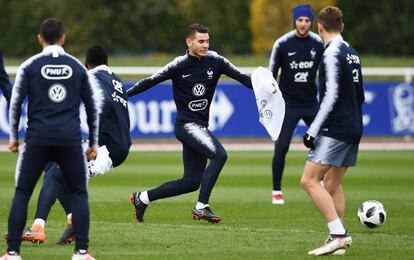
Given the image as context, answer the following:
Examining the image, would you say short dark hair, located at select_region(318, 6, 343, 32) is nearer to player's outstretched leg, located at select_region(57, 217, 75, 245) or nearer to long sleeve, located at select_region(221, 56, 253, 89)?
long sleeve, located at select_region(221, 56, 253, 89)

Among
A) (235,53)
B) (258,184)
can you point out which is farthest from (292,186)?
(235,53)

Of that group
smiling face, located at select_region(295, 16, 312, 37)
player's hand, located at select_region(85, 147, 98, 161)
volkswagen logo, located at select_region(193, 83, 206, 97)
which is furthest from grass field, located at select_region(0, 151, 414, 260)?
smiling face, located at select_region(295, 16, 312, 37)

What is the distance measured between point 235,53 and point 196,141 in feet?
100

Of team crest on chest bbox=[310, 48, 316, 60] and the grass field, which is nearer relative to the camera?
the grass field

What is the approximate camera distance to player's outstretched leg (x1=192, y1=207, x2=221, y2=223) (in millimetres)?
13062

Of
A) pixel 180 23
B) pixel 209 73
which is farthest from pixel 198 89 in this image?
pixel 180 23

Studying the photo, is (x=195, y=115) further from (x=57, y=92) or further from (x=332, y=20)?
(x=57, y=92)

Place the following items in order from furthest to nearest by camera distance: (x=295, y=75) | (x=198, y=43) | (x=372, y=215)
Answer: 1. (x=295, y=75)
2. (x=198, y=43)
3. (x=372, y=215)

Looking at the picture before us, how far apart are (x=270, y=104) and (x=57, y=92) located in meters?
3.55

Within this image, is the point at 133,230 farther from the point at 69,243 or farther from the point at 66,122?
the point at 66,122

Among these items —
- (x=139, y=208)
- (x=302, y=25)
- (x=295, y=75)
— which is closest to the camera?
(x=139, y=208)

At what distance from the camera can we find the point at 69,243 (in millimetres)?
11094

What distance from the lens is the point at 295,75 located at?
15.3 metres

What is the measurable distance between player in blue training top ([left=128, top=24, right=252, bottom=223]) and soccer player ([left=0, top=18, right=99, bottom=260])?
11.2 ft
